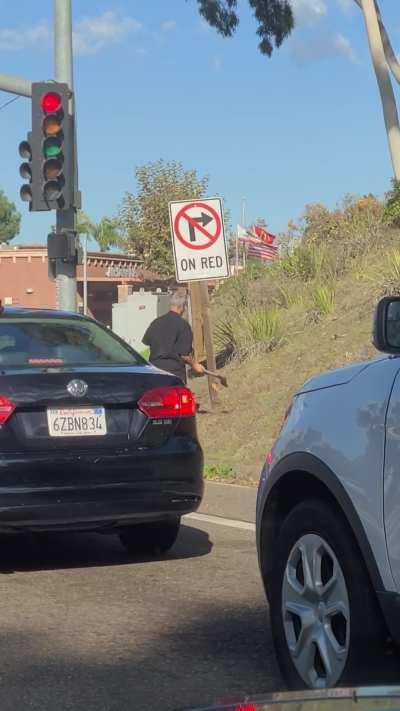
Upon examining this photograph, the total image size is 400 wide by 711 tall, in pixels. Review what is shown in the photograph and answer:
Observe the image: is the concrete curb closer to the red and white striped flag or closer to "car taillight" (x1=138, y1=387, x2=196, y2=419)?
"car taillight" (x1=138, y1=387, x2=196, y2=419)

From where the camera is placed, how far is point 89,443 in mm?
7043

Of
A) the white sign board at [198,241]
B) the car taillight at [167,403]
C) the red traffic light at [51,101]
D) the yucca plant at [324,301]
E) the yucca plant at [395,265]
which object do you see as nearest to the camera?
the car taillight at [167,403]

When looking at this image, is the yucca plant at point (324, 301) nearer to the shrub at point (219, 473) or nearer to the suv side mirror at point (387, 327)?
the shrub at point (219, 473)

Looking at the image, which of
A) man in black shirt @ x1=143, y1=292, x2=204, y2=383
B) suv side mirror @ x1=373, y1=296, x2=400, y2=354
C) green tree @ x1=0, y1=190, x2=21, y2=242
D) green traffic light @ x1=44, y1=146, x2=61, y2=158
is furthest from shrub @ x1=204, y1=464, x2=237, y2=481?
green tree @ x1=0, y1=190, x2=21, y2=242

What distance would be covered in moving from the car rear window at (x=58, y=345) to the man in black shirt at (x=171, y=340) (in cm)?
520

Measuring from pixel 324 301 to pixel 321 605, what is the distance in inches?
Answer: 517

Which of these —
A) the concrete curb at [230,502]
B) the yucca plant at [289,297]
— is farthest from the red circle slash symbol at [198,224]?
the yucca plant at [289,297]

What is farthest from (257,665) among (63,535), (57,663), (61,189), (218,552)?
(61,189)

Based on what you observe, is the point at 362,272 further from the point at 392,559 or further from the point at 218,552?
the point at 392,559

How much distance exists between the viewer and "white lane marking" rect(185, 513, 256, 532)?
9.15 m

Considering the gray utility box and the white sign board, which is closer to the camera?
the white sign board

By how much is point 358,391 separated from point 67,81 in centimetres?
1136

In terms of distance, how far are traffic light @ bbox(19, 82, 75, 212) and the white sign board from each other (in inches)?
54.9

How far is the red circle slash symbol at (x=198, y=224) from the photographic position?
14.4m
